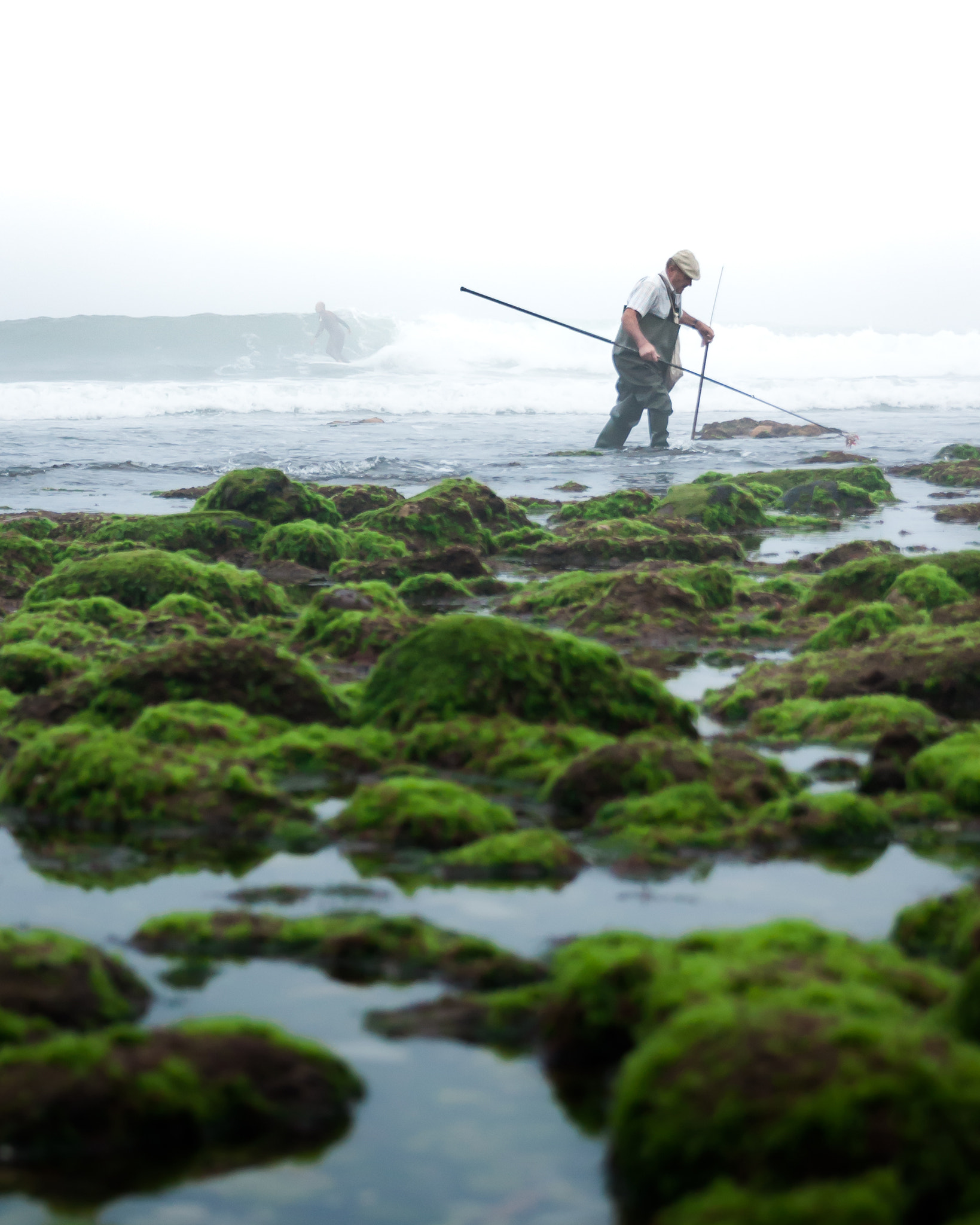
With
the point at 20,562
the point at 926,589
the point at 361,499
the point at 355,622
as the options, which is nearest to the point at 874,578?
the point at 926,589

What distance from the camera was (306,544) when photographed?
335 inches

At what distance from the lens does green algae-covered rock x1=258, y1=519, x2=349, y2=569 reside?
27.8ft

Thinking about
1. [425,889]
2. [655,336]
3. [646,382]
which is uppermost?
[655,336]

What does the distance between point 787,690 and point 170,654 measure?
7.23 feet

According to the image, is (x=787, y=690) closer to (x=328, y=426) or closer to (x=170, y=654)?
(x=170, y=654)

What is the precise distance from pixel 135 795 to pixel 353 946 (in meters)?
1.04

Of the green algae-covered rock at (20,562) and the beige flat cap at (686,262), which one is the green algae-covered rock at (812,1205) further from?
the beige flat cap at (686,262)

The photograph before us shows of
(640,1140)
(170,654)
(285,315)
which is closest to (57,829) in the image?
(170,654)

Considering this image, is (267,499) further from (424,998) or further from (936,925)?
(936,925)

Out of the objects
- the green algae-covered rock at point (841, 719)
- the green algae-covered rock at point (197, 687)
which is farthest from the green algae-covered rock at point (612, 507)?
the green algae-covered rock at point (197, 687)

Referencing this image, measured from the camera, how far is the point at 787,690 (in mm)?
4688

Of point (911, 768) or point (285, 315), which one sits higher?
point (285, 315)

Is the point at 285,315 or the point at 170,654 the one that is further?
the point at 285,315

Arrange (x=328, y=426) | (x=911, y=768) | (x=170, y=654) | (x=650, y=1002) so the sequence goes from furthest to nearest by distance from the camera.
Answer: (x=328, y=426) → (x=170, y=654) → (x=911, y=768) → (x=650, y=1002)
